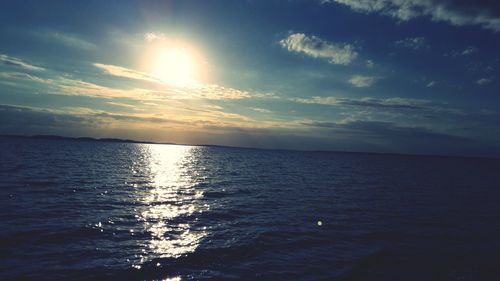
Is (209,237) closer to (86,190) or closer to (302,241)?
(302,241)

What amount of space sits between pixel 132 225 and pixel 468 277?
833 inches

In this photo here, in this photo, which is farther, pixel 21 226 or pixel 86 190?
pixel 86 190

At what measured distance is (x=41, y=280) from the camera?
510 inches

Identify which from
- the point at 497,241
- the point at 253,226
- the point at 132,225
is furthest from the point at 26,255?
the point at 497,241

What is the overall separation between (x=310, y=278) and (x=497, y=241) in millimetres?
17776

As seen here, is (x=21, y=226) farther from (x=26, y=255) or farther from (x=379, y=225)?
(x=379, y=225)

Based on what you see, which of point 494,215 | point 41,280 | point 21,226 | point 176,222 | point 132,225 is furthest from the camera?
point 494,215

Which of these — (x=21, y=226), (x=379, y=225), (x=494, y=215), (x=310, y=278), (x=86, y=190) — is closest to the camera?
(x=310, y=278)

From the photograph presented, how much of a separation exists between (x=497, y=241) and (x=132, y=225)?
27408 millimetres

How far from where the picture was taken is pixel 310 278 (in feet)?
47.6

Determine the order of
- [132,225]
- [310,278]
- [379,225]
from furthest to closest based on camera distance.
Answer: [379,225]
[132,225]
[310,278]

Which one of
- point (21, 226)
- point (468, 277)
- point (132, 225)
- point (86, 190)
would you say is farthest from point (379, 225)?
point (86, 190)

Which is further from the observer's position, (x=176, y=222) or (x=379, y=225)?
(x=379, y=225)

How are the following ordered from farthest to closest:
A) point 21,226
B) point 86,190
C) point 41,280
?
1. point 86,190
2. point 21,226
3. point 41,280
